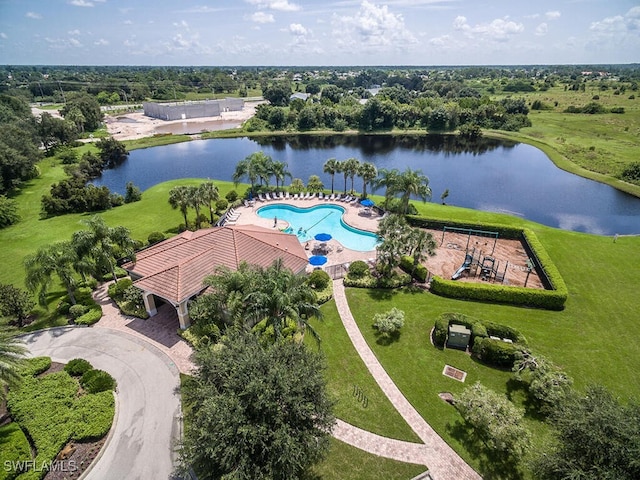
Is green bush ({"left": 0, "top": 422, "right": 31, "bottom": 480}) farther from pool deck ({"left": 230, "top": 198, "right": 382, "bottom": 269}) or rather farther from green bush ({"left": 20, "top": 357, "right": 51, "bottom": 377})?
pool deck ({"left": 230, "top": 198, "right": 382, "bottom": 269})

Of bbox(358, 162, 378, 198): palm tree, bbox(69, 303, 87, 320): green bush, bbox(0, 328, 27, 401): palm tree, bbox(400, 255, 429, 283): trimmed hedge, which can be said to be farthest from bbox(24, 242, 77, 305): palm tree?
bbox(358, 162, 378, 198): palm tree

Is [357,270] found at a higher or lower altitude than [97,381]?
higher

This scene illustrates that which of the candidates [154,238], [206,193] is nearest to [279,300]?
[206,193]

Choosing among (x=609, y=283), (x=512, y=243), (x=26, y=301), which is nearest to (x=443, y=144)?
(x=512, y=243)

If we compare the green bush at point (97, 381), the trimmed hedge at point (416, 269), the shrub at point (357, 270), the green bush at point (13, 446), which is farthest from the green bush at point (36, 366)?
the trimmed hedge at point (416, 269)

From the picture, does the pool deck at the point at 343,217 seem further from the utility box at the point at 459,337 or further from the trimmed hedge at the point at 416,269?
the utility box at the point at 459,337

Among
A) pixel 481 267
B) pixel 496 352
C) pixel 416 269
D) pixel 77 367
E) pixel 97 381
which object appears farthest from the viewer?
pixel 481 267

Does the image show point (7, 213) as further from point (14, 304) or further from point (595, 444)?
point (595, 444)

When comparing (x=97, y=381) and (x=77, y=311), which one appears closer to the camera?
(x=97, y=381)
